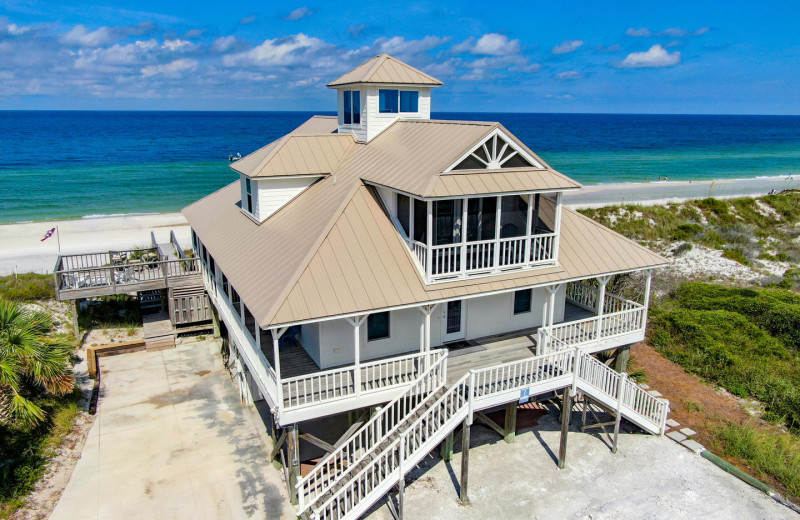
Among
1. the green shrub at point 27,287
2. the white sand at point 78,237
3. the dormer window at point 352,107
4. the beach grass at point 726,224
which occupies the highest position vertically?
the dormer window at point 352,107

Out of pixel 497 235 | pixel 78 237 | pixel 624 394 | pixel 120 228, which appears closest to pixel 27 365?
pixel 497 235

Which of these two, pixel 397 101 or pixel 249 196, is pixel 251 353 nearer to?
pixel 249 196

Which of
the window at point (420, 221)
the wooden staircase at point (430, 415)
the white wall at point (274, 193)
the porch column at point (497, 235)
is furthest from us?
the white wall at point (274, 193)

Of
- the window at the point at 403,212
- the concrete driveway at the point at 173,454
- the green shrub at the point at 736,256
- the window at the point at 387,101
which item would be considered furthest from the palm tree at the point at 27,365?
the green shrub at the point at 736,256

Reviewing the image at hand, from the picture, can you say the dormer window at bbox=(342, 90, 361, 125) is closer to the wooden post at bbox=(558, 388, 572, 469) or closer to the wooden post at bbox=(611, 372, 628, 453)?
the wooden post at bbox=(558, 388, 572, 469)

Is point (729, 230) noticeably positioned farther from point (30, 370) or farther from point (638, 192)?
point (30, 370)

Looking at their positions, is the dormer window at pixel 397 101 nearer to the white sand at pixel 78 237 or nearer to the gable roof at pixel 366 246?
the gable roof at pixel 366 246

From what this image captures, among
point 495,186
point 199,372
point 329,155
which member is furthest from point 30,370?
point 495,186
